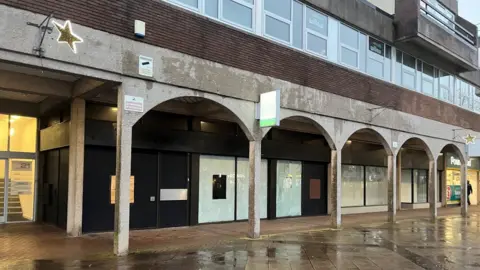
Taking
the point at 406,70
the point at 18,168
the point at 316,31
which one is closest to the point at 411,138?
the point at 406,70

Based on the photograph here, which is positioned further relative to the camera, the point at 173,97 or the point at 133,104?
the point at 173,97

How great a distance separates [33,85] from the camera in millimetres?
11086

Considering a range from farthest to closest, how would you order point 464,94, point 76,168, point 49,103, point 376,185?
1. point 464,94
2. point 376,185
3. point 49,103
4. point 76,168

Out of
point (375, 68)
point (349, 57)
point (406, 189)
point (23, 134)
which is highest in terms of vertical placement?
point (349, 57)

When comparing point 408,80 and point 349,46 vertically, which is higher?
point 349,46

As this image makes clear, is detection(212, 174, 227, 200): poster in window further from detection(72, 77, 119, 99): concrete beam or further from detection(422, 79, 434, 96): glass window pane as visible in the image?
detection(422, 79, 434, 96): glass window pane

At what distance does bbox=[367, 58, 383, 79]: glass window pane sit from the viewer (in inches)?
652

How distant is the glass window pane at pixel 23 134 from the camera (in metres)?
13.9

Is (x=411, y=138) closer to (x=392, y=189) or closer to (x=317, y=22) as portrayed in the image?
(x=392, y=189)

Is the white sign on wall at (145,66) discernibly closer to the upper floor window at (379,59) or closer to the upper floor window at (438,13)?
the upper floor window at (379,59)

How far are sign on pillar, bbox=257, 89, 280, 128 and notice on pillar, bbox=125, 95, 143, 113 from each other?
365 centimetres

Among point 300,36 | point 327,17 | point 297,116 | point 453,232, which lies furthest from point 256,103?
point 453,232

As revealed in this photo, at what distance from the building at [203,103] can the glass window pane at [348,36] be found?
0.07 m

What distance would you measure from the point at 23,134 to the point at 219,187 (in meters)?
6.73
